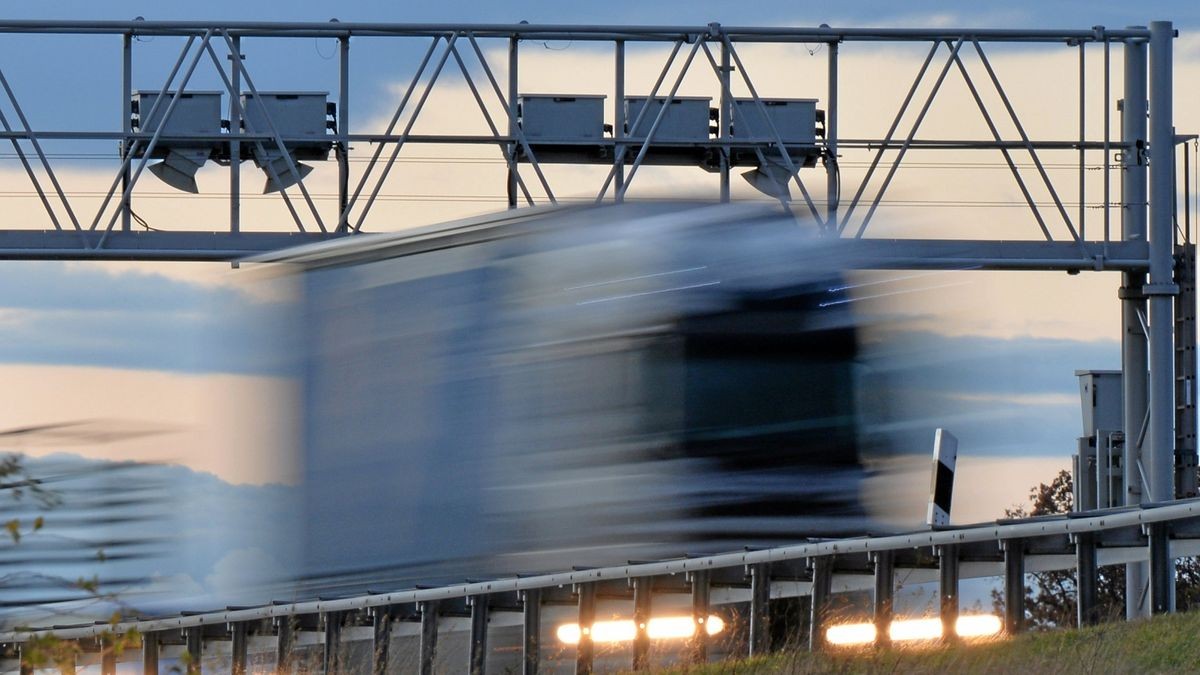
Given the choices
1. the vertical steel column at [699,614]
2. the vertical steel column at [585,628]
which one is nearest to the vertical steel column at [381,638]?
the vertical steel column at [585,628]

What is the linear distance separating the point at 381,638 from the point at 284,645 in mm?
885

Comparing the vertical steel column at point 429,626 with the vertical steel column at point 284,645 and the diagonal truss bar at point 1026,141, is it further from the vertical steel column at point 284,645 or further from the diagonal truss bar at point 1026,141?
the diagonal truss bar at point 1026,141

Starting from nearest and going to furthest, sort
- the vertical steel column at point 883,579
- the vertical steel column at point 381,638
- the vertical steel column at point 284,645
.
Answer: the vertical steel column at point 883,579, the vertical steel column at point 381,638, the vertical steel column at point 284,645

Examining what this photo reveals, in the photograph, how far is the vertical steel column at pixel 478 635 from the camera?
13.8 m

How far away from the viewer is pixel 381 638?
13.8 metres

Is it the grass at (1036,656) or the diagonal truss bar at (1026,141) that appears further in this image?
the diagonal truss bar at (1026,141)

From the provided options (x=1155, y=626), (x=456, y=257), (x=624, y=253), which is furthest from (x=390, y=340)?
(x=1155, y=626)

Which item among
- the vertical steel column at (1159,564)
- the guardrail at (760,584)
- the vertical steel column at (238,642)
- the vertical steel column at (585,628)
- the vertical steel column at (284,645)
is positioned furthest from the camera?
the vertical steel column at (238,642)

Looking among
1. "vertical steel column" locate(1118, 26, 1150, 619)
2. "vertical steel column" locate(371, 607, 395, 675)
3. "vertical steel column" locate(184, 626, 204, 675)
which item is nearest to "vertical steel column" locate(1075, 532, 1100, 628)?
"vertical steel column" locate(371, 607, 395, 675)

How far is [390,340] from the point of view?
13867mm

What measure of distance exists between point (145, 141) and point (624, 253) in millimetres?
15891

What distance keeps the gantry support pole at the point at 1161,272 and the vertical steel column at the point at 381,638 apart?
14.3 metres

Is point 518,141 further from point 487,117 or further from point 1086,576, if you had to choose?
point 1086,576

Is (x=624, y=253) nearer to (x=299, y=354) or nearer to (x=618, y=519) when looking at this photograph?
(x=618, y=519)
